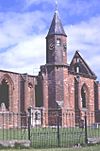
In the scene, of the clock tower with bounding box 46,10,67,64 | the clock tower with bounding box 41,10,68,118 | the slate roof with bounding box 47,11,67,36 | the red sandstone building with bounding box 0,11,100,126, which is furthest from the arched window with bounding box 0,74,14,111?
the slate roof with bounding box 47,11,67,36

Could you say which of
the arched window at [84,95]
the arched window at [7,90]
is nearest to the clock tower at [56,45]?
the arched window at [7,90]

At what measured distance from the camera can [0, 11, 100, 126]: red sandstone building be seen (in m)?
42.1

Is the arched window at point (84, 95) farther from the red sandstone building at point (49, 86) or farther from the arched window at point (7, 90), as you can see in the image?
the arched window at point (7, 90)

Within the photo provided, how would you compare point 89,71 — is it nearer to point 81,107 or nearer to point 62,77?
point 81,107

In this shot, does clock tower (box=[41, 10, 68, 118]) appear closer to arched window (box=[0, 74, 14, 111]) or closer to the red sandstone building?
the red sandstone building

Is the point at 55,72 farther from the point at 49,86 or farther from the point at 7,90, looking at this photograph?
the point at 7,90

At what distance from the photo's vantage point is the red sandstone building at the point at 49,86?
42094 millimetres

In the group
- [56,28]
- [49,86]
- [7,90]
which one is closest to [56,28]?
[56,28]

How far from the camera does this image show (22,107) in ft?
139

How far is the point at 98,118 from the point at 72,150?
37.6 m

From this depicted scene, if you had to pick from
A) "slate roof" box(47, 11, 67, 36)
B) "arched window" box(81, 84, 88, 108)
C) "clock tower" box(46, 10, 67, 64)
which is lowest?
"arched window" box(81, 84, 88, 108)

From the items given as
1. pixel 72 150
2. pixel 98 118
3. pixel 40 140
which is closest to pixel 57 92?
pixel 98 118

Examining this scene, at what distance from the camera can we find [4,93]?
43.3 meters

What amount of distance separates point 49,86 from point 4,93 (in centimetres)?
482
